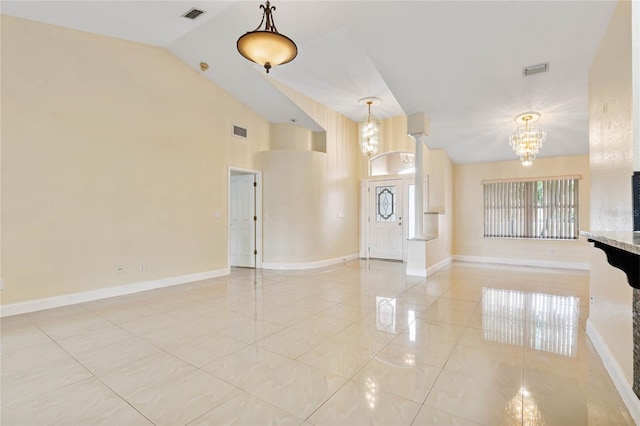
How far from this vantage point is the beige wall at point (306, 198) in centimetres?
681

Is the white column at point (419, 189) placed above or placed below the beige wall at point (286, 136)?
below

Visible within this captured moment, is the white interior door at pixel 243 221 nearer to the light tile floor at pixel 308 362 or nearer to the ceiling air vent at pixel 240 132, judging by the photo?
the ceiling air vent at pixel 240 132

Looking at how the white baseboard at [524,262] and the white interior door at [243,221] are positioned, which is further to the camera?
the white interior door at [243,221]

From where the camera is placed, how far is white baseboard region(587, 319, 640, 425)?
180cm

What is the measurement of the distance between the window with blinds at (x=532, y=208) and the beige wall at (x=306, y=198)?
3.85 meters

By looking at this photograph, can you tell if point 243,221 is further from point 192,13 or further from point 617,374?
point 617,374

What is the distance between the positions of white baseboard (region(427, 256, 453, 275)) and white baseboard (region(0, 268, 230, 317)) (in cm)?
416

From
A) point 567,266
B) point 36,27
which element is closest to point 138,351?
point 36,27

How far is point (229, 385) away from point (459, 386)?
5.16 ft

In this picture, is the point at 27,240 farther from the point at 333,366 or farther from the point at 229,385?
the point at 333,366

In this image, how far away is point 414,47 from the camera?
386cm

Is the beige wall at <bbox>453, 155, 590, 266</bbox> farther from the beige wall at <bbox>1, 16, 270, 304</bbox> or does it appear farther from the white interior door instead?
the beige wall at <bbox>1, 16, 270, 304</bbox>

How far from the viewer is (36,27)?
153 inches

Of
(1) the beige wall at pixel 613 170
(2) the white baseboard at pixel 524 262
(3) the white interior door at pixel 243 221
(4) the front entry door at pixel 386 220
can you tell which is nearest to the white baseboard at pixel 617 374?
(1) the beige wall at pixel 613 170
